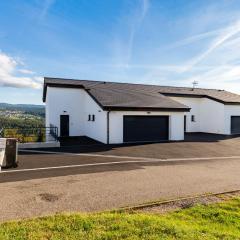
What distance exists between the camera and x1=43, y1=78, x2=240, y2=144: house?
2164 centimetres

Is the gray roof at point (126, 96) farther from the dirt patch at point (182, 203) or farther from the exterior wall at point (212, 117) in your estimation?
the dirt patch at point (182, 203)

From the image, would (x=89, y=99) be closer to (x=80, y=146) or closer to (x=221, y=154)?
(x=80, y=146)

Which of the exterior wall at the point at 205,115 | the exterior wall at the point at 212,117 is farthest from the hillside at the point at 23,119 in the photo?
the exterior wall at the point at 212,117

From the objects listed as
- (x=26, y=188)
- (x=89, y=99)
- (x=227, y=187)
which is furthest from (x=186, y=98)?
(x=26, y=188)

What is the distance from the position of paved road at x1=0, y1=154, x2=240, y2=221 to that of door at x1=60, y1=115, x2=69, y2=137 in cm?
1046

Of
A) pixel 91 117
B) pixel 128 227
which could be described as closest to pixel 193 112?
pixel 91 117

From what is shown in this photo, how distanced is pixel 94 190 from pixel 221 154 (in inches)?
446

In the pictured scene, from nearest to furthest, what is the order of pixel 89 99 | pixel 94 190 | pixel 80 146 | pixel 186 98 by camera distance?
pixel 94 190 < pixel 80 146 < pixel 89 99 < pixel 186 98

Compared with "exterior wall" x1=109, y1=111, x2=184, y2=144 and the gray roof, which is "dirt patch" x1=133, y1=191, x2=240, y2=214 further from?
the gray roof

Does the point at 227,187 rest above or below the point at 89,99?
below

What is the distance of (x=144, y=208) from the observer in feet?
23.7

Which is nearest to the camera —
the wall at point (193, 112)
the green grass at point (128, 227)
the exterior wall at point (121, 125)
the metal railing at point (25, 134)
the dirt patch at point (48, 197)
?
the green grass at point (128, 227)

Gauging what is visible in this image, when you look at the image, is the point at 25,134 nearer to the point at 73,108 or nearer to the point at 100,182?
the point at 73,108

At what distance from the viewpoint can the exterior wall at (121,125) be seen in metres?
21.1
